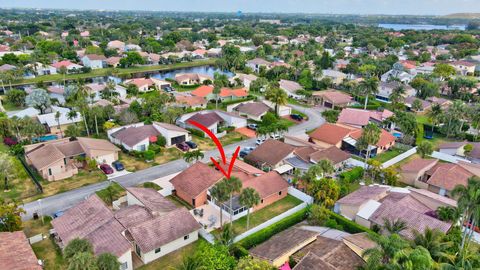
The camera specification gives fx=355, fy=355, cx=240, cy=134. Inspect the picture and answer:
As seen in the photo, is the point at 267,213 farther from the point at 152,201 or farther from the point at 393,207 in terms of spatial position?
the point at 393,207

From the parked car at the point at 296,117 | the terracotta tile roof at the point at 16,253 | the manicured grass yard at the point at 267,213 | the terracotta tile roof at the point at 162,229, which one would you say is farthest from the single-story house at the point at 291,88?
the terracotta tile roof at the point at 16,253

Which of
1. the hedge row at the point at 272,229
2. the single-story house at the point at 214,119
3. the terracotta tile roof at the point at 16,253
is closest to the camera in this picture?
the terracotta tile roof at the point at 16,253

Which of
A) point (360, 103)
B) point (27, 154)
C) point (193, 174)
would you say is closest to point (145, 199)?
point (193, 174)

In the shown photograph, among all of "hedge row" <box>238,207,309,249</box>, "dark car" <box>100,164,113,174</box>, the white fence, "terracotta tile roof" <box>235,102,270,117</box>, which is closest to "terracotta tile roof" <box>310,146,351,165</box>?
the white fence

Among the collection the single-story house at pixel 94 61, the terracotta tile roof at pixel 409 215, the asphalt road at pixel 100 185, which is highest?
the single-story house at pixel 94 61

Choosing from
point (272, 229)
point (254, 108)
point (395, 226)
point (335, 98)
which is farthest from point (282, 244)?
point (335, 98)

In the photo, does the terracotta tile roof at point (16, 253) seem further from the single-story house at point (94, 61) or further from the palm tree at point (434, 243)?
the single-story house at point (94, 61)

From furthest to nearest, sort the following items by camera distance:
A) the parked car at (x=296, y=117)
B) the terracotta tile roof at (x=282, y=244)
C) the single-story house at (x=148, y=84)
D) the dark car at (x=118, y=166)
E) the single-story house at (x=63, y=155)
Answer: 1. the single-story house at (x=148, y=84)
2. the parked car at (x=296, y=117)
3. the dark car at (x=118, y=166)
4. the single-story house at (x=63, y=155)
5. the terracotta tile roof at (x=282, y=244)
